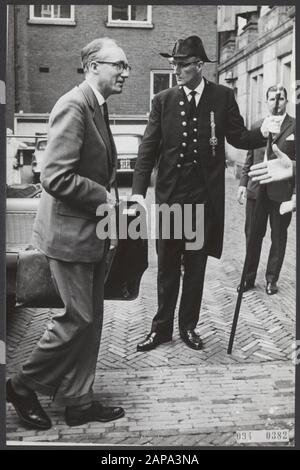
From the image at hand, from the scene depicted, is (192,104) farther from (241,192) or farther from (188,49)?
(241,192)

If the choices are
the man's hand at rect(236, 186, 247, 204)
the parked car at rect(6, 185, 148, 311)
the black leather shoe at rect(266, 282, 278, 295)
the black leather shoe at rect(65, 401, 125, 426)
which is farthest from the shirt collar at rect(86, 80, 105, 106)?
the black leather shoe at rect(266, 282, 278, 295)

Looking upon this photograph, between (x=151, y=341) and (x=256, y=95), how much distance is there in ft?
8.27

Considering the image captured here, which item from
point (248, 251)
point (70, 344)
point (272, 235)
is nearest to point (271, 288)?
point (272, 235)

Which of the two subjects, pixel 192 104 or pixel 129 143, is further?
pixel 129 143

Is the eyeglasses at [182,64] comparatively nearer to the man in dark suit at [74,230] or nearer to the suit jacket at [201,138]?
the suit jacket at [201,138]

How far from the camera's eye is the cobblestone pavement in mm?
3451

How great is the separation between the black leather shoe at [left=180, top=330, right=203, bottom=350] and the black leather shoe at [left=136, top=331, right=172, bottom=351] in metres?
0.11

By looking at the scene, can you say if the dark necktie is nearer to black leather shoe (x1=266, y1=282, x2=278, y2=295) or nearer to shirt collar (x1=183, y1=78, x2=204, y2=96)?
shirt collar (x1=183, y1=78, x2=204, y2=96)

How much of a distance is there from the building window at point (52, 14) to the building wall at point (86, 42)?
4 centimetres

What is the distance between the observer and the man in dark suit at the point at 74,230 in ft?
10.4

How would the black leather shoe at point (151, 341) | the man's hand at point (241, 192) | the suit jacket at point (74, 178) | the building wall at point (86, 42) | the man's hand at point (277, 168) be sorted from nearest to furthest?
the suit jacket at point (74, 178) < the man's hand at point (277, 168) < the building wall at point (86, 42) < the black leather shoe at point (151, 341) < the man's hand at point (241, 192)

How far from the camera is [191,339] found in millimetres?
4512

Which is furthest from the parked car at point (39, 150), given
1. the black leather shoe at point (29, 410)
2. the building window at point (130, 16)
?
the black leather shoe at point (29, 410)

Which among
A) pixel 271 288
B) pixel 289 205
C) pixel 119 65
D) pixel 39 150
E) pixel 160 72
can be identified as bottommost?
pixel 271 288
